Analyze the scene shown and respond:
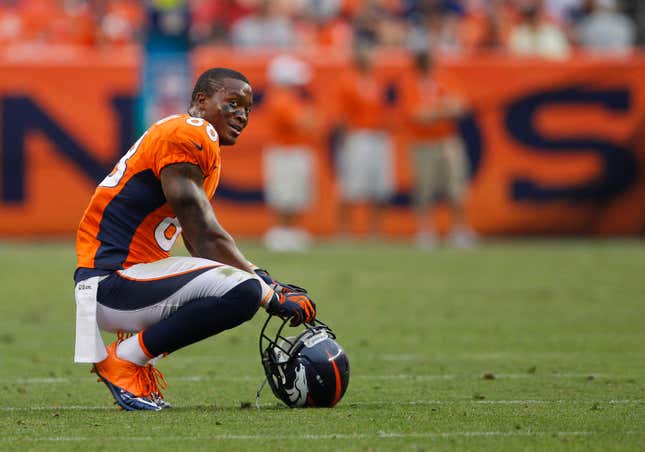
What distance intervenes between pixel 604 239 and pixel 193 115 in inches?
470

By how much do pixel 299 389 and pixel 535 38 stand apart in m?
12.8

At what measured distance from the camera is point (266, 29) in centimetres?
1777

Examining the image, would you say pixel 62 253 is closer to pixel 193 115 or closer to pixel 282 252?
pixel 282 252

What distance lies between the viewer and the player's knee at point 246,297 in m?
5.74

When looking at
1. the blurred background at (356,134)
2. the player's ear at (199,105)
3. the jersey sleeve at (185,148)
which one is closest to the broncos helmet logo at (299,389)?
the jersey sleeve at (185,148)

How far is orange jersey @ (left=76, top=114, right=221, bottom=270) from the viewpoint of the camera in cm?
591

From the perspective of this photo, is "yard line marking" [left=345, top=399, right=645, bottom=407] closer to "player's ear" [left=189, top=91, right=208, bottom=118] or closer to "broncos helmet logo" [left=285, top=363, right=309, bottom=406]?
"broncos helmet logo" [left=285, top=363, right=309, bottom=406]

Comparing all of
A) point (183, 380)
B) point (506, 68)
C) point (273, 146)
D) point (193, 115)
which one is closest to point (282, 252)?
point (273, 146)

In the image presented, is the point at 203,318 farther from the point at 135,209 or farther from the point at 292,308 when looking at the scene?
the point at 135,209

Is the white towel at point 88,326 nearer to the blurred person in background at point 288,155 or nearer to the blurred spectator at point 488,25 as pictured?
the blurred person in background at point 288,155

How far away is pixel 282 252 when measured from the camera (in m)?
15.4

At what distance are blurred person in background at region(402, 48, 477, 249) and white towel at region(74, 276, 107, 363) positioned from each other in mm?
10238

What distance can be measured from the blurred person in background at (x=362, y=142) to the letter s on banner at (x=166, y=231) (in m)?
10.2

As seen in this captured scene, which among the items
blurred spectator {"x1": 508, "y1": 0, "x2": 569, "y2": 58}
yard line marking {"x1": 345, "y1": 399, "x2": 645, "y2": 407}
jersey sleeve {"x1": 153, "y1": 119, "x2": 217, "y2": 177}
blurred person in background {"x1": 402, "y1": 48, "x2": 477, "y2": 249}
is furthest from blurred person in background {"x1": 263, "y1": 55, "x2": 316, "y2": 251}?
jersey sleeve {"x1": 153, "y1": 119, "x2": 217, "y2": 177}
